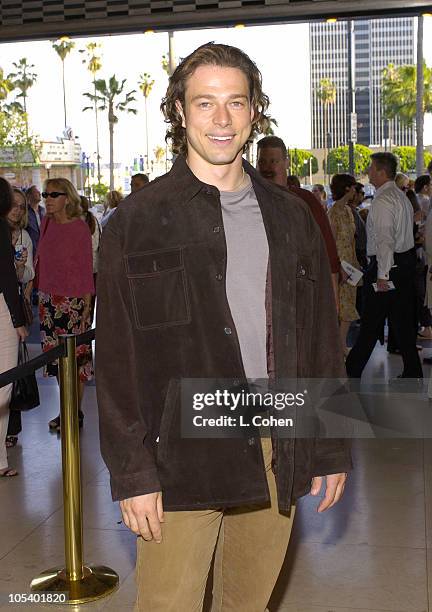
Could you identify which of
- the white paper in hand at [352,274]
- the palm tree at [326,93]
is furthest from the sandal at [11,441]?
the palm tree at [326,93]

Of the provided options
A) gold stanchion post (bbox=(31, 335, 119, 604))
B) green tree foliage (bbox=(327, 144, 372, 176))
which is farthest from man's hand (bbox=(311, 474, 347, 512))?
green tree foliage (bbox=(327, 144, 372, 176))

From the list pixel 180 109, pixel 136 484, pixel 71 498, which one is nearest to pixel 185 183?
pixel 180 109

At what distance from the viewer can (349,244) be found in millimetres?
7945

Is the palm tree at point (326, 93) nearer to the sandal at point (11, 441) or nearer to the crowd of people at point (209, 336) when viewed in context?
the sandal at point (11, 441)

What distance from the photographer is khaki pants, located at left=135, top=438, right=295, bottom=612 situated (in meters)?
1.92

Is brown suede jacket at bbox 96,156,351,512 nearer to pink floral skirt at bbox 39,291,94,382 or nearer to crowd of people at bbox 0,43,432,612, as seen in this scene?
crowd of people at bbox 0,43,432,612

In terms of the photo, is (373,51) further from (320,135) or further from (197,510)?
(197,510)

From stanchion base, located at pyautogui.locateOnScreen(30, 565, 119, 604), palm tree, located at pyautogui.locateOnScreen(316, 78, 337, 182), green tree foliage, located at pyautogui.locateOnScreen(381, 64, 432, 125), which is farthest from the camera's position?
palm tree, located at pyautogui.locateOnScreen(316, 78, 337, 182)

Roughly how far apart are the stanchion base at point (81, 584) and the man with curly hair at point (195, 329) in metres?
1.43

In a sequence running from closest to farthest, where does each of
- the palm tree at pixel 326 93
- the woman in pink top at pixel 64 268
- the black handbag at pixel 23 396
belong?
the black handbag at pixel 23 396 → the woman in pink top at pixel 64 268 → the palm tree at pixel 326 93

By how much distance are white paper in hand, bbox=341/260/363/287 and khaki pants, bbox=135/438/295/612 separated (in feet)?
16.9

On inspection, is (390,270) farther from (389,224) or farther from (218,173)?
(218,173)

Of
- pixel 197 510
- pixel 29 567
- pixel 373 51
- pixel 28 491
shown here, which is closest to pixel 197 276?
pixel 197 510

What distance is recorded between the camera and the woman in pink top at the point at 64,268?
5.57 metres
